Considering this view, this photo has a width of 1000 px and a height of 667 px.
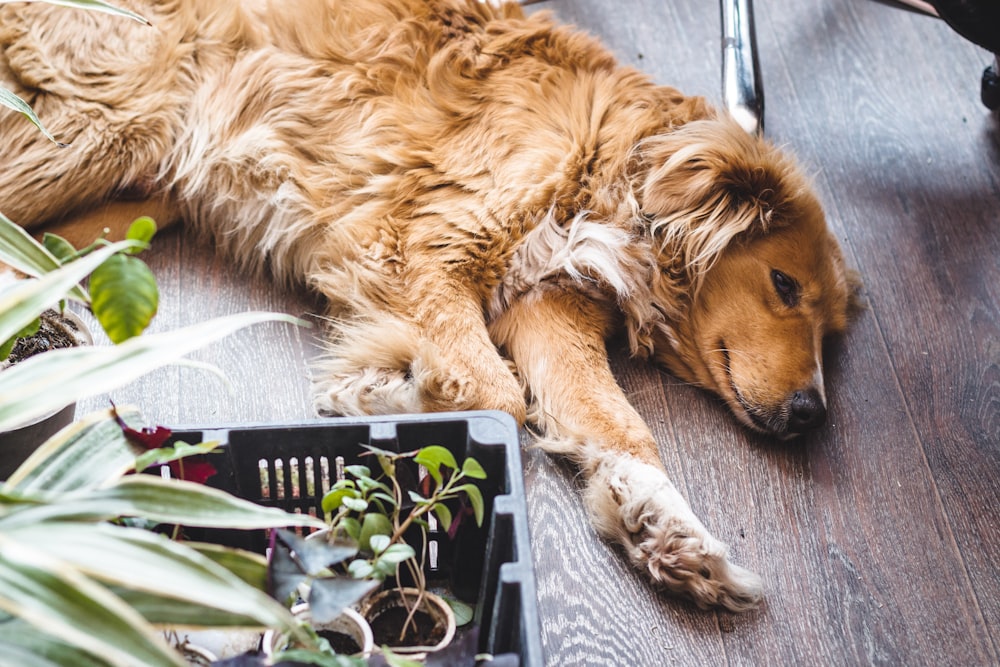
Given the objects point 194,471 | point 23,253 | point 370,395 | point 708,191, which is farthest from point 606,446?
point 23,253

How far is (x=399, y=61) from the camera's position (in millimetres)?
2141

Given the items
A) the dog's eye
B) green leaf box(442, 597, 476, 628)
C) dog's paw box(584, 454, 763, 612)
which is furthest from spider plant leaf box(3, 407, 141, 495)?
the dog's eye

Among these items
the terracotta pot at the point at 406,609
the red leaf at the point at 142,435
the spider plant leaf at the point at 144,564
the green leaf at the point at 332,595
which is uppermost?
the spider plant leaf at the point at 144,564

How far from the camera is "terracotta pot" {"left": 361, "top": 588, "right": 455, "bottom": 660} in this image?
3.76 feet

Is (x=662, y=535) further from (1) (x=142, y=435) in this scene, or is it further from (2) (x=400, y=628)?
(1) (x=142, y=435)

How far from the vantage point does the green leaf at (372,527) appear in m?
1.06

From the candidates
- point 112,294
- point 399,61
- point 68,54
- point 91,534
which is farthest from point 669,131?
point 91,534

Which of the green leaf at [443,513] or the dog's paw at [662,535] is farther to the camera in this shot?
the dog's paw at [662,535]

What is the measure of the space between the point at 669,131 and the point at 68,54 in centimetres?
144

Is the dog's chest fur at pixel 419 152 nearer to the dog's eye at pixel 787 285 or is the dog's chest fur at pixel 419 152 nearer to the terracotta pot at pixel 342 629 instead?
the dog's eye at pixel 787 285

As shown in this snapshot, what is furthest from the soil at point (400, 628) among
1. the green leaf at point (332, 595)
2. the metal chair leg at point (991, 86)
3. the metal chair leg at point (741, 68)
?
the metal chair leg at point (991, 86)

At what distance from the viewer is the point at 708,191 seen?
2.01m

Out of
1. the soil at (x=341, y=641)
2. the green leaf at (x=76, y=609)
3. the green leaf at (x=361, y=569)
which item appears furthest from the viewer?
the soil at (x=341, y=641)

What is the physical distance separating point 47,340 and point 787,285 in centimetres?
157
